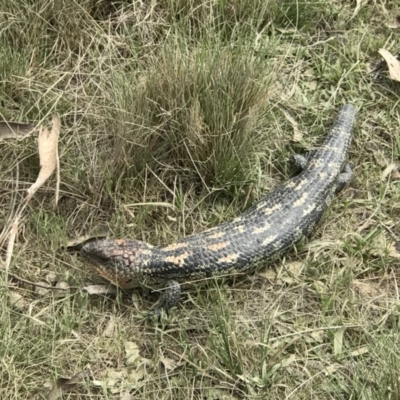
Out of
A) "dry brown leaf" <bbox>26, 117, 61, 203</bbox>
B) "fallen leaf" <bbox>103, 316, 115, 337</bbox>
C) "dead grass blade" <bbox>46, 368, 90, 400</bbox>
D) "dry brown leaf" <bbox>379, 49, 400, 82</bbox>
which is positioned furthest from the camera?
"dry brown leaf" <bbox>379, 49, 400, 82</bbox>

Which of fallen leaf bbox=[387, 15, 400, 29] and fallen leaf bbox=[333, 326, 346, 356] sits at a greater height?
fallen leaf bbox=[387, 15, 400, 29]

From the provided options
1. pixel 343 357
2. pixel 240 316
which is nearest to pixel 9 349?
pixel 240 316

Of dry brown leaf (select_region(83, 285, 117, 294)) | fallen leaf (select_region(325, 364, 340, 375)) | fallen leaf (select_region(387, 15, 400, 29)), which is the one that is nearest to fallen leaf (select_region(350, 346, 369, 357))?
fallen leaf (select_region(325, 364, 340, 375))

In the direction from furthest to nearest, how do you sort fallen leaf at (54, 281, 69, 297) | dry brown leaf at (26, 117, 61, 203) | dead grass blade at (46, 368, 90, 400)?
dry brown leaf at (26, 117, 61, 203), fallen leaf at (54, 281, 69, 297), dead grass blade at (46, 368, 90, 400)

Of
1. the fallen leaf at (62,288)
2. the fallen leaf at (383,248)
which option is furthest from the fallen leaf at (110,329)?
the fallen leaf at (383,248)

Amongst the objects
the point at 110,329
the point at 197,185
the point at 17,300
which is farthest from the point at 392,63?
the point at 17,300

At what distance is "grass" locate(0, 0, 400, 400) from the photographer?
3469 millimetres

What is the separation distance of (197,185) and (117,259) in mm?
783

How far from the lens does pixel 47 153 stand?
3971 mm

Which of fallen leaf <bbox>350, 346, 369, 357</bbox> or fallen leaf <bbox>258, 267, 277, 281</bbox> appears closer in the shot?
fallen leaf <bbox>350, 346, 369, 357</bbox>

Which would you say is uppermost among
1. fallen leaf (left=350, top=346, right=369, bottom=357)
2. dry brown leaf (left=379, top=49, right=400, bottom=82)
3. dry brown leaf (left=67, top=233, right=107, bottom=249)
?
dry brown leaf (left=379, top=49, right=400, bottom=82)

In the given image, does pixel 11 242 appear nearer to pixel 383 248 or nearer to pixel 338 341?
pixel 338 341

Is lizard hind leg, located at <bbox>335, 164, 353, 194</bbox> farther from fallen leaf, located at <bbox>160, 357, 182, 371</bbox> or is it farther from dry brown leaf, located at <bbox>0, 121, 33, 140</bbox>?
dry brown leaf, located at <bbox>0, 121, 33, 140</bbox>

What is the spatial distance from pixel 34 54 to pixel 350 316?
271 centimetres
